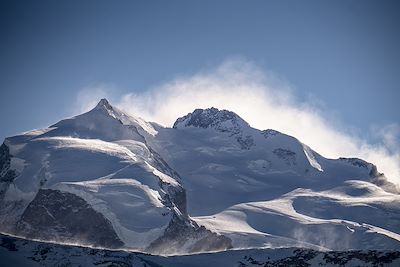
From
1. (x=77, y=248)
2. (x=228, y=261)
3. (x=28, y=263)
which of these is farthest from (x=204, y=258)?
(x=28, y=263)

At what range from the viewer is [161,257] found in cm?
16650

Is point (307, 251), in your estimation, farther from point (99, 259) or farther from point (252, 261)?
point (99, 259)

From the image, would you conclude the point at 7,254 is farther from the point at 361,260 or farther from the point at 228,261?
the point at 361,260

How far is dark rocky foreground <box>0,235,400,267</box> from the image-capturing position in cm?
14610

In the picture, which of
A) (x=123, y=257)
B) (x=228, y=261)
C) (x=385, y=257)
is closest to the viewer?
(x=385, y=257)

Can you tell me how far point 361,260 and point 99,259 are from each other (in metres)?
59.8

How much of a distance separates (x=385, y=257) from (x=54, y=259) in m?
74.5

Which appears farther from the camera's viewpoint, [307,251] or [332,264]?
[307,251]

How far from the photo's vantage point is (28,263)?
146 meters

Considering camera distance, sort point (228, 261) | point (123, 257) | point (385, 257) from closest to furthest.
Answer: point (385, 257)
point (123, 257)
point (228, 261)

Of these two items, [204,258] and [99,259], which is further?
[204,258]

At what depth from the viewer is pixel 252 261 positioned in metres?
160

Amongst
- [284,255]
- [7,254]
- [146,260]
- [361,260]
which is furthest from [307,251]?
[7,254]

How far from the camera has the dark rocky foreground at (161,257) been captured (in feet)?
479
